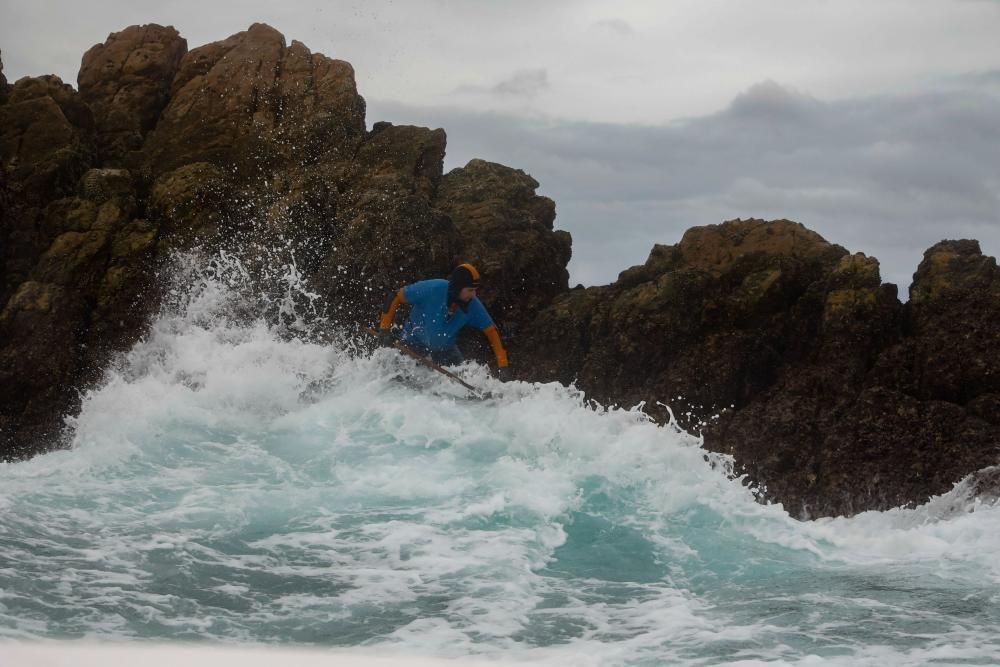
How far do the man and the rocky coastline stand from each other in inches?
37.1

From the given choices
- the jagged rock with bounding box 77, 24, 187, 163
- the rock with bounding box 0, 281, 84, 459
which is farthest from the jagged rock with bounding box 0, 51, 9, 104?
the rock with bounding box 0, 281, 84, 459

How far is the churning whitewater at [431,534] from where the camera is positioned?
204 inches

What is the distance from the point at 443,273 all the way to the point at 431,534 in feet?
17.1

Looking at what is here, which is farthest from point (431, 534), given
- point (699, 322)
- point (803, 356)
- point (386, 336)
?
point (803, 356)

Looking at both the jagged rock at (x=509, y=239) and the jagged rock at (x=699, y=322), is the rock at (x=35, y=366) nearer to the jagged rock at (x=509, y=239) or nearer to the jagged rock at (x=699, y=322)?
the jagged rock at (x=509, y=239)

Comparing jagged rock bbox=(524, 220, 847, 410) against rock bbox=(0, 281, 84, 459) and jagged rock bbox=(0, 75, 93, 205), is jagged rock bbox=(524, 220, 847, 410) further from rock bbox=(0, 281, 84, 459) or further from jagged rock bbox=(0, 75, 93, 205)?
jagged rock bbox=(0, 75, 93, 205)

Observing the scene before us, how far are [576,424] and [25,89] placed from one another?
923 cm

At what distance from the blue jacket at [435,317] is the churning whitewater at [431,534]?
0.46 metres

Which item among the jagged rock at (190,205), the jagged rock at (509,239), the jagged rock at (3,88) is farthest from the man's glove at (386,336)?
the jagged rock at (3,88)

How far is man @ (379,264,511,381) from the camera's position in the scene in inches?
392

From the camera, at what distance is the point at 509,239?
12.1m

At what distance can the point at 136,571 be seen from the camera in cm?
588

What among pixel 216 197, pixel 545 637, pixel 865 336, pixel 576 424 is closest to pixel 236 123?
pixel 216 197

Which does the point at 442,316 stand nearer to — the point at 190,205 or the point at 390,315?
the point at 390,315
